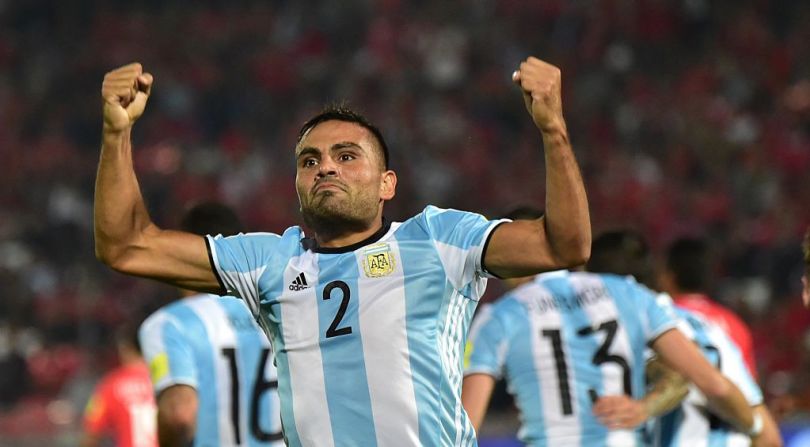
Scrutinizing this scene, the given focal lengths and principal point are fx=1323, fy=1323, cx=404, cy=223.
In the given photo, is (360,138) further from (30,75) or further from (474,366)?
(30,75)

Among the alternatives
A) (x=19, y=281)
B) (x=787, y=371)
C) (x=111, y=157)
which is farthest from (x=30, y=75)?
(x=111, y=157)

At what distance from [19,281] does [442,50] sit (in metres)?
5.95

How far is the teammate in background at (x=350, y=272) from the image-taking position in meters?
3.70

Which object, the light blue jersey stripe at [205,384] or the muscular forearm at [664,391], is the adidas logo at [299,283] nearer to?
the light blue jersey stripe at [205,384]

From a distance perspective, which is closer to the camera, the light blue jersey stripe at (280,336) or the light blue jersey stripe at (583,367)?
the light blue jersey stripe at (280,336)

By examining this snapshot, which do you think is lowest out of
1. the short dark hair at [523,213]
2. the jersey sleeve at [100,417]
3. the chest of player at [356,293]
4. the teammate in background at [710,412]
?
the teammate in background at [710,412]

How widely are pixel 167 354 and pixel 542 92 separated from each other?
2.37 meters

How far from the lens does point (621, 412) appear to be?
529cm

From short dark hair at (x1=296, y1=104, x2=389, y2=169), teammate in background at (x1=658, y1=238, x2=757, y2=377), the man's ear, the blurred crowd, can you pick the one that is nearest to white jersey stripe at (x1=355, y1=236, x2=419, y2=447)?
the man's ear

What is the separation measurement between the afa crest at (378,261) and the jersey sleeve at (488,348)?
66.5 inches

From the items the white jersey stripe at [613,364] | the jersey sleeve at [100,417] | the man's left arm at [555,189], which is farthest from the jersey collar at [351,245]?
the jersey sleeve at [100,417]

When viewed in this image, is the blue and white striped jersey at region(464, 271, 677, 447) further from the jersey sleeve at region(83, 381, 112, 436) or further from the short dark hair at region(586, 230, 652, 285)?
the jersey sleeve at region(83, 381, 112, 436)

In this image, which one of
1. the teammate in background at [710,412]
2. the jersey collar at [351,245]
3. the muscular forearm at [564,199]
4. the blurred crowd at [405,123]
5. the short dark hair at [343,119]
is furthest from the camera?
the blurred crowd at [405,123]

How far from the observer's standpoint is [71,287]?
13.4 metres
